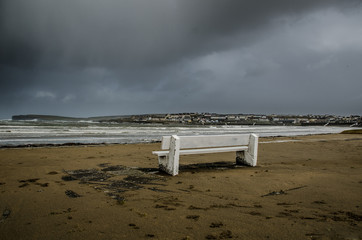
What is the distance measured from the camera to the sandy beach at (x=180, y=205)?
266 centimetres

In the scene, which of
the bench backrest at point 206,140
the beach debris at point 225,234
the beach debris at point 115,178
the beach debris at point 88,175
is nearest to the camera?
the beach debris at point 225,234

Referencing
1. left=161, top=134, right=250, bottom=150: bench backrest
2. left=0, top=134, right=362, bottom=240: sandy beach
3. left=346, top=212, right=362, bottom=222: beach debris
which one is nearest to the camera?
left=0, top=134, right=362, bottom=240: sandy beach

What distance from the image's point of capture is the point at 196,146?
588 centimetres

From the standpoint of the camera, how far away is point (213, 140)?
614 centimetres

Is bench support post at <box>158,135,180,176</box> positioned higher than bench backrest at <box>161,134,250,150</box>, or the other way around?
bench backrest at <box>161,134,250,150</box>

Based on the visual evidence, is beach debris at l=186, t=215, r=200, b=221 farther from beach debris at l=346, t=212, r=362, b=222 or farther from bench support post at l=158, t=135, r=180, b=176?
bench support post at l=158, t=135, r=180, b=176

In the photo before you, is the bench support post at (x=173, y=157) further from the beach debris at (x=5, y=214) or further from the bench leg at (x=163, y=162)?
the beach debris at (x=5, y=214)

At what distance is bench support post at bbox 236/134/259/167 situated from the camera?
6.75m

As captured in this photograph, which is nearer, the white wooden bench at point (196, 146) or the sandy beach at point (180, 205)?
the sandy beach at point (180, 205)

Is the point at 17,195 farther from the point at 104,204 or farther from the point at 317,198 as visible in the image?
the point at 317,198

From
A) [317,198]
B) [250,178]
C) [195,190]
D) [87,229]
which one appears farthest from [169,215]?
[250,178]

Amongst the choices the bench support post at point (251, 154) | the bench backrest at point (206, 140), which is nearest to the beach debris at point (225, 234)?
the bench backrest at point (206, 140)

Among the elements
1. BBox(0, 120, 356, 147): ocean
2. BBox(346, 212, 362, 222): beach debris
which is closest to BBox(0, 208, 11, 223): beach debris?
BBox(346, 212, 362, 222): beach debris

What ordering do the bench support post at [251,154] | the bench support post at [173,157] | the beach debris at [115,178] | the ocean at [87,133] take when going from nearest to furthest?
the beach debris at [115,178]
the bench support post at [173,157]
the bench support post at [251,154]
the ocean at [87,133]
